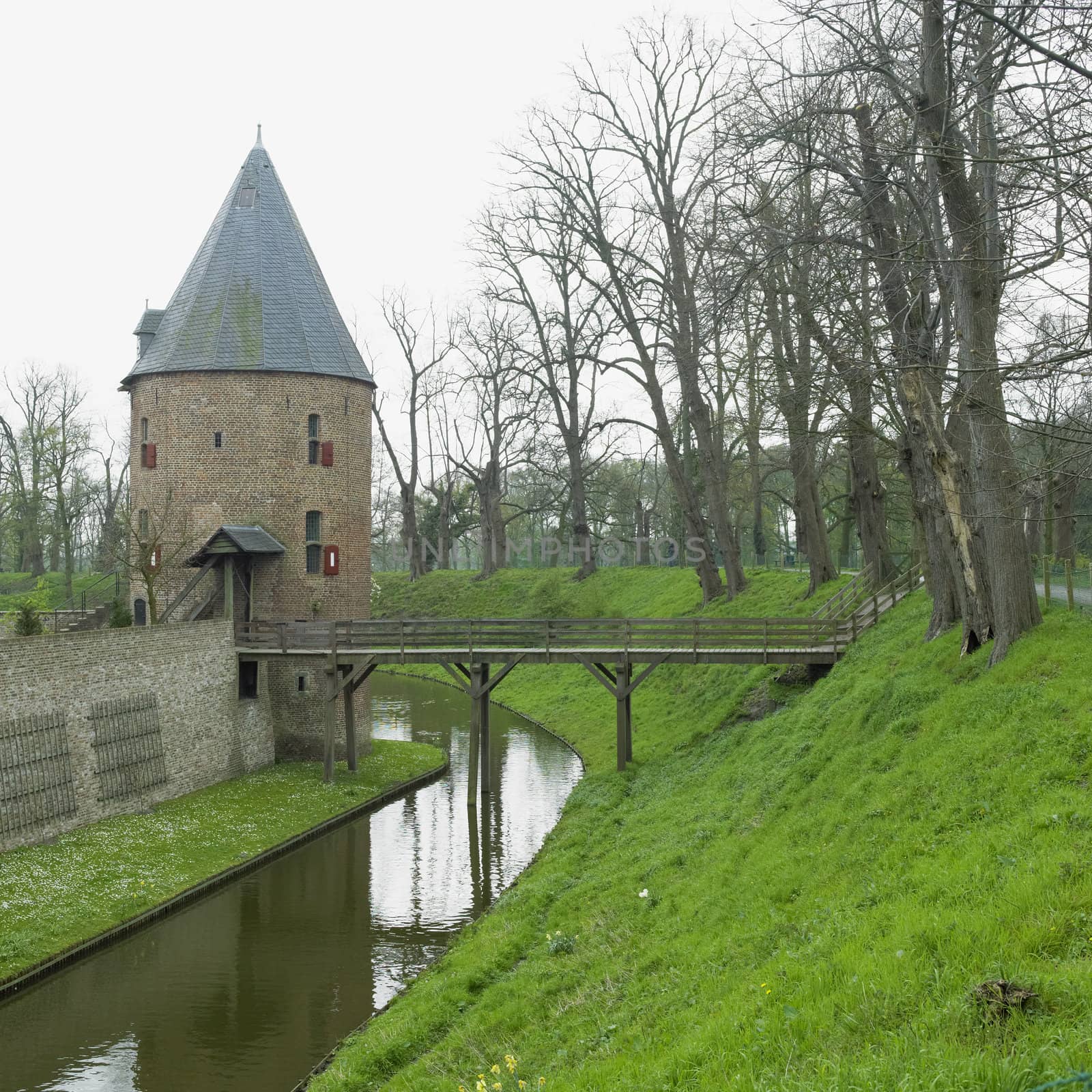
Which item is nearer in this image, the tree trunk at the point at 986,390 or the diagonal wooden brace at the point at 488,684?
the tree trunk at the point at 986,390

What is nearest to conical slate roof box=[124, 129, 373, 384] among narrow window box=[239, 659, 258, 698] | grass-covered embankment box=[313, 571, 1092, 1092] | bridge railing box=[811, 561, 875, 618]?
narrow window box=[239, 659, 258, 698]

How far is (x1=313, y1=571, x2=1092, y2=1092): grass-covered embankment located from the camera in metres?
5.75

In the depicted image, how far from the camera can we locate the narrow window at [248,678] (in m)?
24.5

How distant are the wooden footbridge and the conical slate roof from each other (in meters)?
6.53

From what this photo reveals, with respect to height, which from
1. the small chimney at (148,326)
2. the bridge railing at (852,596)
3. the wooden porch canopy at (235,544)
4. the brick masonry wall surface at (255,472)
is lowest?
the bridge railing at (852,596)

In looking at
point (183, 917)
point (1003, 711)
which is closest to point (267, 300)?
point (183, 917)

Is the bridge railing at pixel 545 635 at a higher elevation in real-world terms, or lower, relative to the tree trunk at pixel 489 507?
lower

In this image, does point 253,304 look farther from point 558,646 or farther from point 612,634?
point 612,634

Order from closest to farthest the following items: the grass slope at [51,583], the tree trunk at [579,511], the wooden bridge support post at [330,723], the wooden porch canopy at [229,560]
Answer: the wooden bridge support post at [330,723] → the wooden porch canopy at [229,560] → the tree trunk at [579,511] → the grass slope at [51,583]

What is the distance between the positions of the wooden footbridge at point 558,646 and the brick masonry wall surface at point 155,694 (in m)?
1.45

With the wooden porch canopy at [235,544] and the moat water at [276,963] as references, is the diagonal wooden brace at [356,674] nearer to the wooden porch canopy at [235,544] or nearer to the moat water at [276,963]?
the moat water at [276,963]

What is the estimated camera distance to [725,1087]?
562 cm

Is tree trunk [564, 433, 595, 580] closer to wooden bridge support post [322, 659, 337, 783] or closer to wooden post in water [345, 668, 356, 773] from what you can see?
wooden post in water [345, 668, 356, 773]

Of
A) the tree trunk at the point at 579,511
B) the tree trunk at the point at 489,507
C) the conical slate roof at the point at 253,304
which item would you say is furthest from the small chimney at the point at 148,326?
the tree trunk at the point at 489,507
